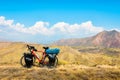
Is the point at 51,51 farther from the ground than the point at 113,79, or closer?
farther from the ground

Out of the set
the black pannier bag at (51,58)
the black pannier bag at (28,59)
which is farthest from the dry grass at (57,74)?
the black pannier bag at (51,58)

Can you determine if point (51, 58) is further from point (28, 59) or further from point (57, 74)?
point (57, 74)

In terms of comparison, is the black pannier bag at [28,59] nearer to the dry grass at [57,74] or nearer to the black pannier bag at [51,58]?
the dry grass at [57,74]

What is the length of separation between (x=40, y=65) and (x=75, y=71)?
4.43 m

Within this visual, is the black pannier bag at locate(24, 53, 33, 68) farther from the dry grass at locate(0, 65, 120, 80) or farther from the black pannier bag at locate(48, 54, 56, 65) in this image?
the black pannier bag at locate(48, 54, 56, 65)

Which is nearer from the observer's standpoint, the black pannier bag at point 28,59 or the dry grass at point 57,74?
the dry grass at point 57,74

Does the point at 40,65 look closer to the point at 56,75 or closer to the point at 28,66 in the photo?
the point at 28,66

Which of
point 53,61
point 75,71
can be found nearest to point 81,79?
point 75,71

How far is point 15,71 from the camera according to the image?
2362cm

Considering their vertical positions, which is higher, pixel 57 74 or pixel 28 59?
pixel 28 59

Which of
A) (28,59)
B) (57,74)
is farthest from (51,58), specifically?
(57,74)

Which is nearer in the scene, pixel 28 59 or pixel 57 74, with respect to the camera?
pixel 57 74

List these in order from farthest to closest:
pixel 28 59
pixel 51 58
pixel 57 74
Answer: pixel 51 58 → pixel 28 59 → pixel 57 74

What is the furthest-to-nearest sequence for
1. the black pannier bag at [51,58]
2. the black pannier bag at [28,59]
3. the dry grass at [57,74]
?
the black pannier bag at [51,58] → the black pannier bag at [28,59] → the dry grass at [57,74]
